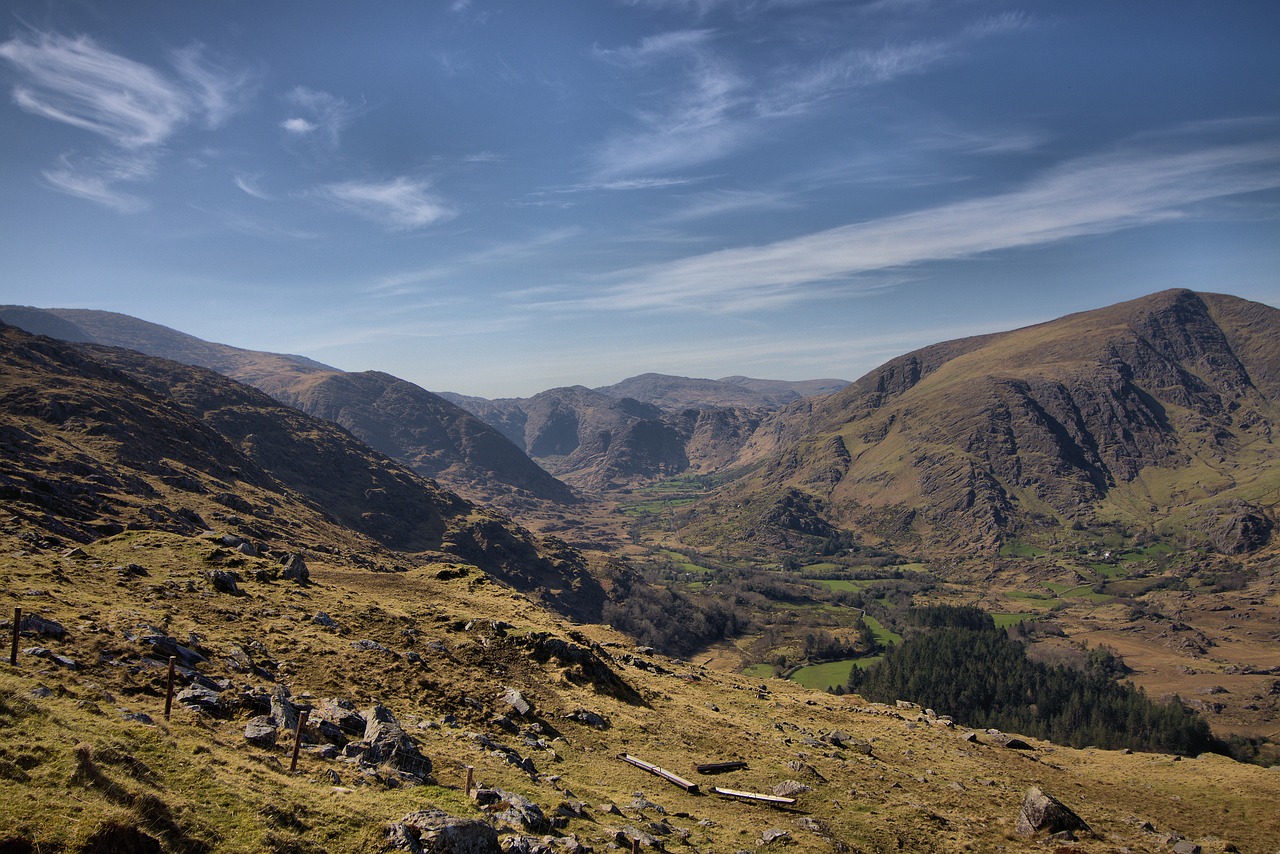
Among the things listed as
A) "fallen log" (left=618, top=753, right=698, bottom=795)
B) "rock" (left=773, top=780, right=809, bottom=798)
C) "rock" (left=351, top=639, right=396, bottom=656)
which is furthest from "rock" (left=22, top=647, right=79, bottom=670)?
"rock" (left=773, top=780, right=809, bottom=798)

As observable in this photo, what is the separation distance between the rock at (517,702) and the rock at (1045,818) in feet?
89.2

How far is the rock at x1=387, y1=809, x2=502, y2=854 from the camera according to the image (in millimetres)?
16297

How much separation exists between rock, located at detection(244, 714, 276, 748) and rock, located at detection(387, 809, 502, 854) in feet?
24.4

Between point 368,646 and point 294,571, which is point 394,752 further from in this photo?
point 294,571

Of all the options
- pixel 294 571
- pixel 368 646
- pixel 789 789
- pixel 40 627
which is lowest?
pixel 789 789

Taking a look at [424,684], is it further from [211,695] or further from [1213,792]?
[1213,792]

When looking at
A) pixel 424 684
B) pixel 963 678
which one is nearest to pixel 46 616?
pixel 424 684

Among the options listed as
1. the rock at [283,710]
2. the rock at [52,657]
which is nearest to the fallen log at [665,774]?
the rock at [283,710]

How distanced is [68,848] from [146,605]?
78.4ft

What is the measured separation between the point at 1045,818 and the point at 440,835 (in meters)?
32.7

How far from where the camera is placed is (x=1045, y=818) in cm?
3166

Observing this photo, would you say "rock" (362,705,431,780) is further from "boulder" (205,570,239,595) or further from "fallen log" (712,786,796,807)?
"boulder" (205,570,239,595)

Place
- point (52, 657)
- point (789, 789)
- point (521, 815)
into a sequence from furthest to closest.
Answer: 1. point (789, 789)
2. point (52, 657)
3. point (521, 815)

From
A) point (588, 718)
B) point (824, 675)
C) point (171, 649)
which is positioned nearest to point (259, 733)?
point (171, 649)
